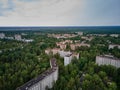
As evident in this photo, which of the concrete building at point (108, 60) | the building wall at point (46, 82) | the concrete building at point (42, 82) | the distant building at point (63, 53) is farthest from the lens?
the distant building at point (63, 53)

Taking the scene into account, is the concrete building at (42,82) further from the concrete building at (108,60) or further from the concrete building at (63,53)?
the concrete building at (63,53)

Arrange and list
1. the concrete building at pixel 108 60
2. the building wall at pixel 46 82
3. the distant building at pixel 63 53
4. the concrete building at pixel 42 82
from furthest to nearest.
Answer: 1. the distant building at pixel 63 53
2. the concrete building at pixel 108 60
3. the building wall at pixel 46 82
4. the concrete building at pixel 42 82

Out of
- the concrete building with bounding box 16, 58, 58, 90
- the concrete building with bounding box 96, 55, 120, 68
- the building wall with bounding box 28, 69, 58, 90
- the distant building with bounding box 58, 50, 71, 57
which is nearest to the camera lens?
the concrete building with bounding box 16, 58, 58, 90

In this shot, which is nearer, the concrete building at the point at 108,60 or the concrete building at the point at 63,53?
the concrete building at the point at 108,60

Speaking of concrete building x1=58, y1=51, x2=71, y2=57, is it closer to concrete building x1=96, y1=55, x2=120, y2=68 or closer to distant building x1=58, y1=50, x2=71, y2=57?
distant building x1=58, y1=50, x2=71, y2=57

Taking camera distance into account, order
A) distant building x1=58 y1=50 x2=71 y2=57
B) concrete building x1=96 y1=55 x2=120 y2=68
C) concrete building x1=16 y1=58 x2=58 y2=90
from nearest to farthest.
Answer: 1. concrete building x1=16 y1=58 x2=58 y2=90
2. concrete building x1=96 y1=55 x2=120 y2=68
3. distant building x1=58 y1=50 x2=71 y2=57

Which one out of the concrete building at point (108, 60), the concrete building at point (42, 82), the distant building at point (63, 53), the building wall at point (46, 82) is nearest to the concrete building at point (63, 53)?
the distant building at point (63, 53)

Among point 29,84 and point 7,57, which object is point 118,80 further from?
point 7,57

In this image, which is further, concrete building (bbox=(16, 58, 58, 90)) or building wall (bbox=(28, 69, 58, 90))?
building wall (bbox=(28, 69, 58, 90))

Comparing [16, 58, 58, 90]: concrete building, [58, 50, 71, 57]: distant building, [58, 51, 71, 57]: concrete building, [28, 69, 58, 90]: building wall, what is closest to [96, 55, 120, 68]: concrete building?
[58, 50, 71, 57]: distant building

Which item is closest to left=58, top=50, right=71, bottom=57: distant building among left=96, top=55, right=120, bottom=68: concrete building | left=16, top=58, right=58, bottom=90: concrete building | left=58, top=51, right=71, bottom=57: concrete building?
left=58, top=51, right=71, bottom=57: concrete building

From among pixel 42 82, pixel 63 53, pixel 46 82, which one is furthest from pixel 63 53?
pixel 42 82
